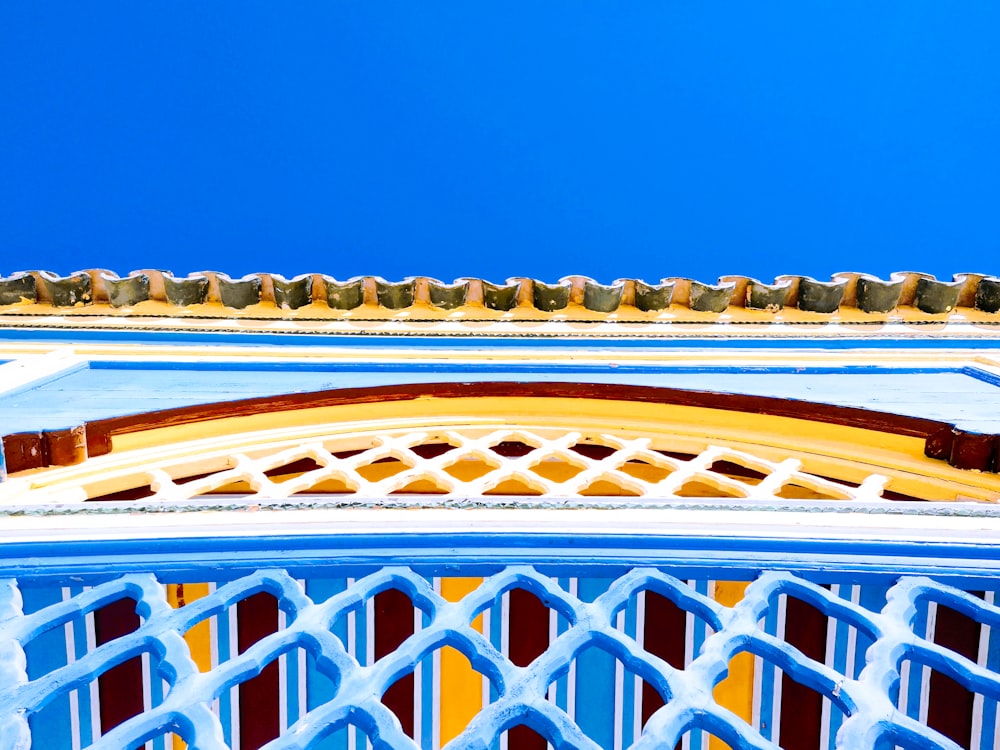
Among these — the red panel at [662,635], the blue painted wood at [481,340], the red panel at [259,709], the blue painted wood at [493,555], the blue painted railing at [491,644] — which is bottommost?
the red panel at [259,709]

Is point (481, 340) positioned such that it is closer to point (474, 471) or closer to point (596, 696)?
point (474, 471)

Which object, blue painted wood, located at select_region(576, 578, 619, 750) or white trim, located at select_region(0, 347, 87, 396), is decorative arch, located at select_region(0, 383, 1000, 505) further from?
white trim, located at select_region(0, 347, 87, 396)

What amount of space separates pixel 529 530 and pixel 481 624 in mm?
598

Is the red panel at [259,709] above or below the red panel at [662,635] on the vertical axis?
below

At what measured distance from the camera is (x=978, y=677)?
1426 millimetres

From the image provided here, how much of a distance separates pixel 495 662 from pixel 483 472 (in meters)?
1.66

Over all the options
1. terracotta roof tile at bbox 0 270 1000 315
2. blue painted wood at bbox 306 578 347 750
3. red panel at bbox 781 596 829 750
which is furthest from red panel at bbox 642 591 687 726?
terracotta roof tile at bbox 0 270 1000 315

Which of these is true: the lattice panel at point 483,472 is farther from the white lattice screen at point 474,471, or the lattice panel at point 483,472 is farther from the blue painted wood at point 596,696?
the blue painted wood at point 596,696

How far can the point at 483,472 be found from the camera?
3129mm

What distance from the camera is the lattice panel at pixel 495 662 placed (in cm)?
132

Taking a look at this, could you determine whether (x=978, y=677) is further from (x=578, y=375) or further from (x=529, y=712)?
(x=578, y=375)

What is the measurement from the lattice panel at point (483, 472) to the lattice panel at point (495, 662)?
1.85 ft

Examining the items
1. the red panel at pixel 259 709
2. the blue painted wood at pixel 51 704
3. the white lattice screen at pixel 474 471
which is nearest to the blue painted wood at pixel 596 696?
the white lattice screen at pixel 474 471

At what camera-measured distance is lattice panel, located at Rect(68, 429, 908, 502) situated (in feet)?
8.11
